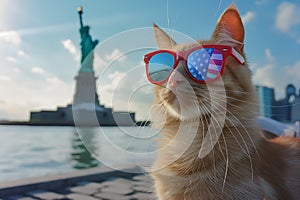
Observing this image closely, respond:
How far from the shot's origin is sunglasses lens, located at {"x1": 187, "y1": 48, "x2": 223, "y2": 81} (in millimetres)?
962

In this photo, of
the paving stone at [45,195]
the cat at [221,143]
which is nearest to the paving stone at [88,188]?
the paving stone at [45,195]

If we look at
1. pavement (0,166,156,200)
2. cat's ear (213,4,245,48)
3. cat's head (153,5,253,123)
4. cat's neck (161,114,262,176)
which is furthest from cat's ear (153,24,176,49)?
pavement (0,166,156,200)

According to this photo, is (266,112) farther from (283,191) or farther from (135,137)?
(135,137)

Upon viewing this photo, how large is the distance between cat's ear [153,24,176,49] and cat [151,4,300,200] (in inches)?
3.6

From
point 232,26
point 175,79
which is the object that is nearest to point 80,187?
point 175,79

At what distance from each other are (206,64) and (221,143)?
0.26m

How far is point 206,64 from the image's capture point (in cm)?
97

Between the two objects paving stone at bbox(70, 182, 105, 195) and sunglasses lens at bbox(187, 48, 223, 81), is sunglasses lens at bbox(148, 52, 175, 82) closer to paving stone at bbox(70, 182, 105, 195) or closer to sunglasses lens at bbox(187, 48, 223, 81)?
sunglasses lens at bbox(187, 48, 223, 81)

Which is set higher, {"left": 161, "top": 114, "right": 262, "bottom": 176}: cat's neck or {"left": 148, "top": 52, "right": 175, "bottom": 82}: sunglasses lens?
{"left": 148, "top": 52, "right": 175, "bottom": 82}: sunglasses lens

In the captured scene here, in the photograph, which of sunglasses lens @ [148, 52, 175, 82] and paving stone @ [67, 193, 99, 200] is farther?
paving stone @ [67, 193, 99, 200]

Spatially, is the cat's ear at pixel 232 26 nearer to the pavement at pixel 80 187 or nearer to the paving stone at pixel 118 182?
the pavement at pixel 80 187

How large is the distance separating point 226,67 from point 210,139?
9.5 inches

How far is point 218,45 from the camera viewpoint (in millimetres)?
989

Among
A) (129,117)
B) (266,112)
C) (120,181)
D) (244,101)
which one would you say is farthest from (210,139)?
(120,181)
